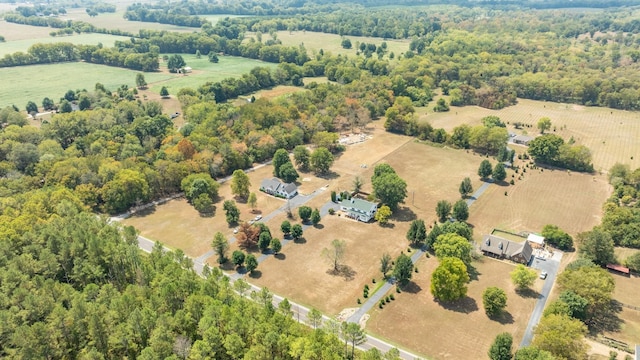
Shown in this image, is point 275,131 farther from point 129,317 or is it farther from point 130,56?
point 130,56

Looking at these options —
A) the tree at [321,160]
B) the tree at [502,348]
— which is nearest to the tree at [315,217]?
the tree at [321,160]

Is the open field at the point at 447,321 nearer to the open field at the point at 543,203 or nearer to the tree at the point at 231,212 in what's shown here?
the open field at the point at 543,203

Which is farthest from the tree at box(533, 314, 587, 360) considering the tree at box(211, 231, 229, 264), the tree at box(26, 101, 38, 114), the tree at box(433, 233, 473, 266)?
the tree at box(26, 101, 38, 114)

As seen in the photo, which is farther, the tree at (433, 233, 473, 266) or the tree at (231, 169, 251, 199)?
the tree at (231, 169, 251, 199)

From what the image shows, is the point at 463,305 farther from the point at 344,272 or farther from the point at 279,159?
the point at 279,159

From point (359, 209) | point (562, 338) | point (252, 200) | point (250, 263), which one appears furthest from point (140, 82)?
point (562, 338)

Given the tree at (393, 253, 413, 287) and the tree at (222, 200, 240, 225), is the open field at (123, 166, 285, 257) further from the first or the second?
the tree at (393, 253, 413, 287)

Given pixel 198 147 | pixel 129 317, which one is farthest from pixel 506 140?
pixel 129 317
